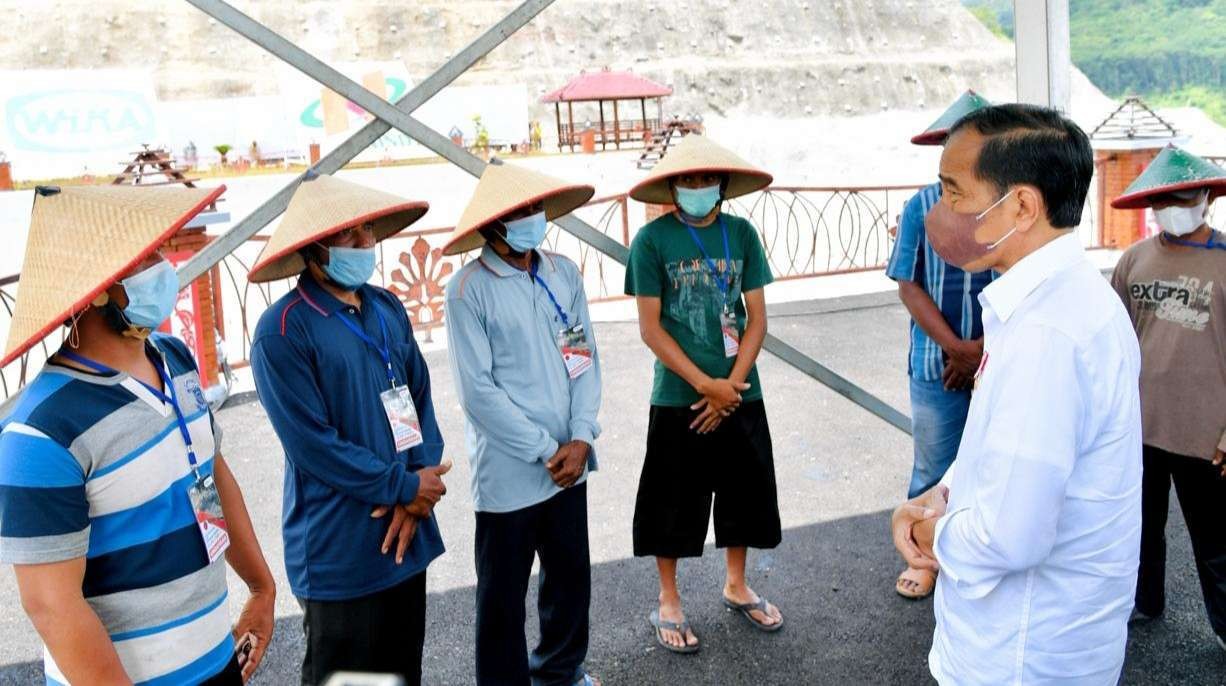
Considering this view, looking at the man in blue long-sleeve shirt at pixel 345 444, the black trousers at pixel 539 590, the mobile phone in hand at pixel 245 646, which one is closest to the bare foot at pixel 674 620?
the black trousers at pixel 539 590

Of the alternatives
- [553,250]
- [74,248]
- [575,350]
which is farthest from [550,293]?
[553,250]

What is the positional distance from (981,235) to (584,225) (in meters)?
2.29

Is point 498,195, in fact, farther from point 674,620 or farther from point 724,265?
point 674,620

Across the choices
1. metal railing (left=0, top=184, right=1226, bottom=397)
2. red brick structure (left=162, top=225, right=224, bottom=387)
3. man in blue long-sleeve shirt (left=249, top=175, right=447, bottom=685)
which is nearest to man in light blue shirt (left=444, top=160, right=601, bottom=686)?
man in blue long-sleeve shirt (left=249, top=175, right=447, bottom=685)

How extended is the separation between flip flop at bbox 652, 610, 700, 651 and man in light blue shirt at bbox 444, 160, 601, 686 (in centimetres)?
46

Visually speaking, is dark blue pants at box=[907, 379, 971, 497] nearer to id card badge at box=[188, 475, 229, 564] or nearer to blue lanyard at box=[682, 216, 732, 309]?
blue lanyard at box=[682, 216, 732, 309]

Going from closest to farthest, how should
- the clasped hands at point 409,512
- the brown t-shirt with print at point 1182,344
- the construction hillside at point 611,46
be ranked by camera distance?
the clasped hands at point 409,512 < the brown t-shirt with print at point 1182,344 < the construction hillside at point 611,46

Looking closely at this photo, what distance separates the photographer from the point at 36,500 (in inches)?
67.8

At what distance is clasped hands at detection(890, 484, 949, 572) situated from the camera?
1835mm

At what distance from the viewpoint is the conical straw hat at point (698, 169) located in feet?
11.7

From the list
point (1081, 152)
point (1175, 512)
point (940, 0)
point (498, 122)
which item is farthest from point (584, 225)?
point (940, 0)

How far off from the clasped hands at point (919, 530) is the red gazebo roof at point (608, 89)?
33.4m

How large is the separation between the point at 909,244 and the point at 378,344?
6.49ft

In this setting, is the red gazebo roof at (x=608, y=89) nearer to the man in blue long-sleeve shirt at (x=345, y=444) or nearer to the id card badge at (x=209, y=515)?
the man in blue long-sleeve shirt at (x=345, y=444)
